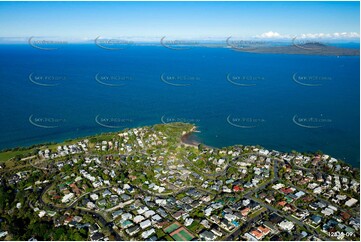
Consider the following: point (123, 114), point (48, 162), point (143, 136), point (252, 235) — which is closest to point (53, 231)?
point (48, 162)

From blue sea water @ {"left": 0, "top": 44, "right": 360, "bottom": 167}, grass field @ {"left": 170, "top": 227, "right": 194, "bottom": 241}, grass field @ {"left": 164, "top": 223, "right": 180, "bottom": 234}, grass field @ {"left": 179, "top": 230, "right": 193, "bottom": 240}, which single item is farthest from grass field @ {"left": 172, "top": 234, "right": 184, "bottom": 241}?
blue sea water @ {"left": 0, "top": 44, "right": 360, "bottom": 167}

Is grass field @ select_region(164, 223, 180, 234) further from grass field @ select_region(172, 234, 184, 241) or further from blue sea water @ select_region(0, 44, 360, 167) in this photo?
blue sea water @ select_region(0, 44, 360, 167)

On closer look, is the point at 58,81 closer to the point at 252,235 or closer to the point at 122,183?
the point at 122,183

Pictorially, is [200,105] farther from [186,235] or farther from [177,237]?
[177,237]

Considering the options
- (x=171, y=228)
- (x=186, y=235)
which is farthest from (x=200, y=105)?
(x=186, y=235)

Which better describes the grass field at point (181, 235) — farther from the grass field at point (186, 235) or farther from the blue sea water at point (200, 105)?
the blue sea water at point (200, 105)

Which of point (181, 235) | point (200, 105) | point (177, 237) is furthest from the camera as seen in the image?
point (200, 105)

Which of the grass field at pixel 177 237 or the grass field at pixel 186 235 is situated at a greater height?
the grass field at pixel 186 235

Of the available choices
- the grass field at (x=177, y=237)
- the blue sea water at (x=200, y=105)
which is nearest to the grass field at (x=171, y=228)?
the grass field at (x=177, y=237)
